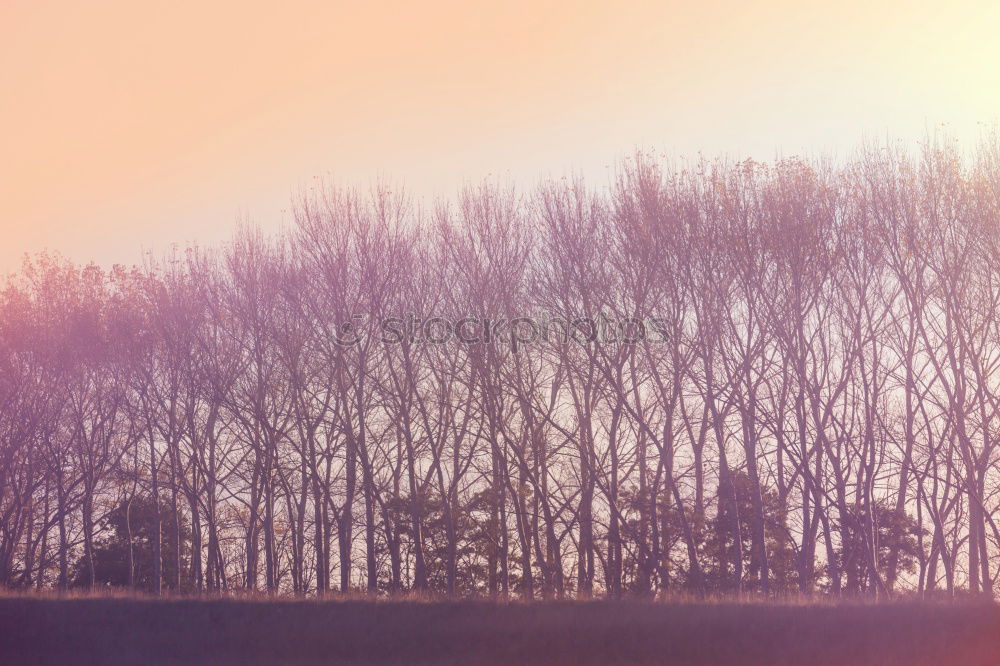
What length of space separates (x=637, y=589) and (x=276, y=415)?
45.3 feet

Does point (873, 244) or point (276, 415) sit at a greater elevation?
point (873, 244)

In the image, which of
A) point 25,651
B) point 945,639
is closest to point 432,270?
point 25,651

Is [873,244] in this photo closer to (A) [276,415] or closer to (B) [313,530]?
(A) [276,415]

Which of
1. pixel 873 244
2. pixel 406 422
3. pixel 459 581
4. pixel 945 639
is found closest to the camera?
pixel 945 639

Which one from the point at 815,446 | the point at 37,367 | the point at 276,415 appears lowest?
the point at 815,446

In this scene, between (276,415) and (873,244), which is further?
(276,415)

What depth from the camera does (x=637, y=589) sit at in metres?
27.0

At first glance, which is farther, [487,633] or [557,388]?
[557,388]

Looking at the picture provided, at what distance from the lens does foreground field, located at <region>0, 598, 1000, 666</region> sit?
48.7 ft

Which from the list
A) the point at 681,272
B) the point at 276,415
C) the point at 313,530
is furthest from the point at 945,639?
the point at 313,530

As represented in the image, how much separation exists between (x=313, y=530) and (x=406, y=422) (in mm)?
10317

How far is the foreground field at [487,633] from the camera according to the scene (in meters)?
14.8

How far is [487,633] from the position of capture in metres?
16.2

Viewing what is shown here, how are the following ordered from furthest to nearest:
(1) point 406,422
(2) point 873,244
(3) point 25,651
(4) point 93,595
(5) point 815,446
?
(1) point 406,422 < (5) point 815,446 < (2) point 873,244 < (4) point 93,595 < (3) point 25,651
